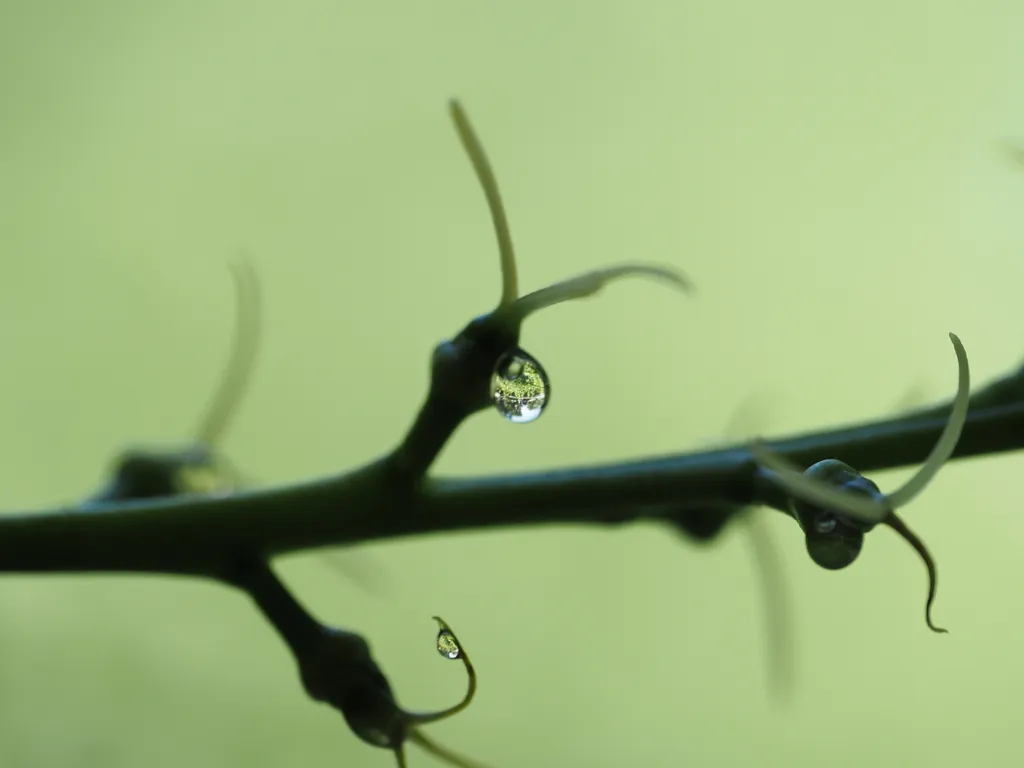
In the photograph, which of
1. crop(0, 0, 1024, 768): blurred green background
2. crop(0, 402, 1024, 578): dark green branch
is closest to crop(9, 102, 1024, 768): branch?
crop(0, 402, 1024, 578): dark green branch

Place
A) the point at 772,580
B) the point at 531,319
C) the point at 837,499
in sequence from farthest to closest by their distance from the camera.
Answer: the point at 531,319 → the point at 772,580 → the point at 837,499

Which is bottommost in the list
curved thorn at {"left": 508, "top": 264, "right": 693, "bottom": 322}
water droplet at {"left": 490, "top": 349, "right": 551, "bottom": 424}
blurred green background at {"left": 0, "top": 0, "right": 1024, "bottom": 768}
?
blurred green background at {"left": 0, "top": 0, "right": 1024, "bottom": 768}

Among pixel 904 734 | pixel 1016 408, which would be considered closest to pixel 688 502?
pixel 1016 408

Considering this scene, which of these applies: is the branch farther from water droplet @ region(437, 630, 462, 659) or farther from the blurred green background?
the blurred green background

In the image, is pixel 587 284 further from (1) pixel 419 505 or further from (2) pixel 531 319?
(2) pixel 531 319

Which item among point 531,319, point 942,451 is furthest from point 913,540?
point 531,319

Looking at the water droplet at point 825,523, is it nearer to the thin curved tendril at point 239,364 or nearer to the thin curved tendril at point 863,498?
the thin curved tendril at point 863,498

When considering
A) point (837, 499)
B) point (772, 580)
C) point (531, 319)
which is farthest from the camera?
point (531, 319)
